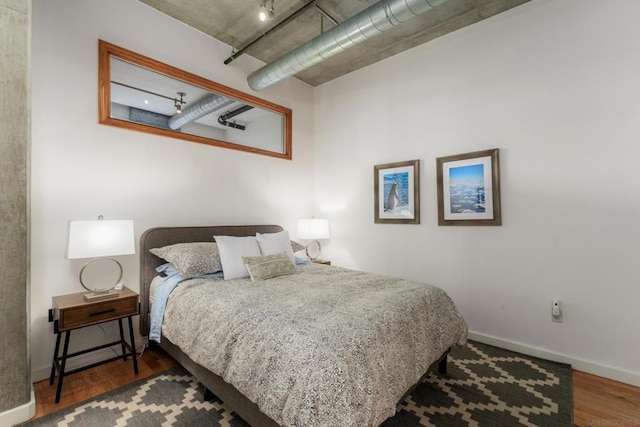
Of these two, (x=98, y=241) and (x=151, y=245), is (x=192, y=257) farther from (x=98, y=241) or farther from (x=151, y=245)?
(x=98, y=241)

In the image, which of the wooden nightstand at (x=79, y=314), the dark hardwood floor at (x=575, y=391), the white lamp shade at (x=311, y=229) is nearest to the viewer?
the dark hardwood floor at (x=575, y=391)

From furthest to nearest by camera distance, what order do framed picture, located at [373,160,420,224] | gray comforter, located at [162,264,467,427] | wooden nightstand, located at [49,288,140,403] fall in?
framed picture, located at [373,160,420,224] → wooden nightstand, located at [49,288,140,403] → gray comforter, located at [162,264,467,427]

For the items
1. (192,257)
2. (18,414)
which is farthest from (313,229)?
(18,414)

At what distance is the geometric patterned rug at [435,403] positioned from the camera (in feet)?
6.09

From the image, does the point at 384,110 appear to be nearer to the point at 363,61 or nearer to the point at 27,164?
the point at 363,61

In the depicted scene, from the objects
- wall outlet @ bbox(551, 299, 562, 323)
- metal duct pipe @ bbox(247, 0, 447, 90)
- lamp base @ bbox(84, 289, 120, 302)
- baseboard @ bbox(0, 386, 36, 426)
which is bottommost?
baseboard @ bbox(0, 386, 36, 426)

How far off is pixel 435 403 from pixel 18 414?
2713 millimetres

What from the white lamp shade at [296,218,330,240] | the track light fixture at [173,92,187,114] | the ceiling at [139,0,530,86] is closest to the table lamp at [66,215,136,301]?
the track light fixture at [173,92,187,114]

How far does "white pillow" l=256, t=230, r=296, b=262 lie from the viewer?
308cm

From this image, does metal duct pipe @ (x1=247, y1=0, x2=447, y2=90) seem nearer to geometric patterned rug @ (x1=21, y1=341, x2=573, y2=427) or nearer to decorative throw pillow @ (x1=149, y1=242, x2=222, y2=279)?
decorative throw pillow @ (x1=149, y1=242, x2=222, y2=279)

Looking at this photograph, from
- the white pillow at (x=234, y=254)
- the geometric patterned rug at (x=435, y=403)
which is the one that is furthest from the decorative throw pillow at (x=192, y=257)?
the geometric patterned rug at (x=435, y=403)

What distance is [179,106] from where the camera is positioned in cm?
321

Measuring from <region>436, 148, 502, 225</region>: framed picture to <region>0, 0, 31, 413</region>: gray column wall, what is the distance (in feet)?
11.9

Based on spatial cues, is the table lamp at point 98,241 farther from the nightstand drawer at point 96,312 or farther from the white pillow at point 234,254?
the white pillow at point 234,254
